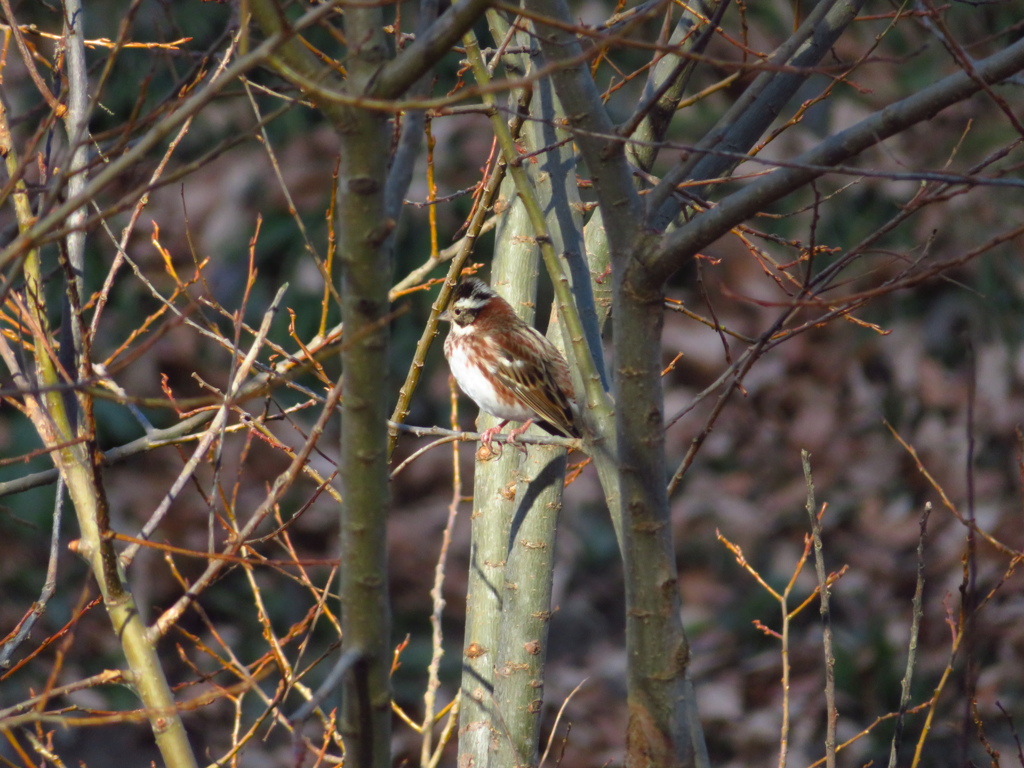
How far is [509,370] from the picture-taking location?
2.89m

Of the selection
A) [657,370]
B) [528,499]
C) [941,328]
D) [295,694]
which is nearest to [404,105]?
[657,370]

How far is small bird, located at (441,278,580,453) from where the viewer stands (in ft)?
9.32

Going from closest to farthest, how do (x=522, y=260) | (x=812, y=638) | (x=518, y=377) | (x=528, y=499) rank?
(x=528, y=499), (x=522, y=260), (x=518, y=377), (x=812, y=638)

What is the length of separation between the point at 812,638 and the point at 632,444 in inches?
161

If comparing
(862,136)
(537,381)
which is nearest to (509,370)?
(537,381)

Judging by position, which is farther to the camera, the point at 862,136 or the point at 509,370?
the point at 509,370

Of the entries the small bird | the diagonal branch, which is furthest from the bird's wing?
the diagonal branch

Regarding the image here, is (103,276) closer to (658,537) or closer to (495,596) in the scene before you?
(495,596)

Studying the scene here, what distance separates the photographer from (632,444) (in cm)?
131

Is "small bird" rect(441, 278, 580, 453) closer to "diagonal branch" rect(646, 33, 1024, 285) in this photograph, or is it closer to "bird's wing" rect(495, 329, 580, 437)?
"bird's wing" rect(495, 329, 580, 437)

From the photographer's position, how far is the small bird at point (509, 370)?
2.84 meters

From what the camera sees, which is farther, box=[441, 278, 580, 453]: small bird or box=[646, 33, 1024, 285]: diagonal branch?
box=[441, 278, 580, 453]: small bird

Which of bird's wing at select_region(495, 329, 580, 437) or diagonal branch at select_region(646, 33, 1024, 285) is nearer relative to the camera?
diagonal branch at select_region(646, 33, 1024, 285)

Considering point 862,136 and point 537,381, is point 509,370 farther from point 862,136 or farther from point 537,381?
point 862,136
